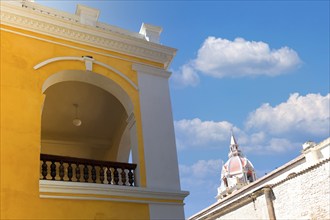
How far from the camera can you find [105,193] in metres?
6.85

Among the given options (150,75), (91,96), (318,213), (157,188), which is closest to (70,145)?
(91,96)

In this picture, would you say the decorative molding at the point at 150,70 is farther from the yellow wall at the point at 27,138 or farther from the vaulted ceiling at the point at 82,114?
the vaulted ceiling at the point at 82,114

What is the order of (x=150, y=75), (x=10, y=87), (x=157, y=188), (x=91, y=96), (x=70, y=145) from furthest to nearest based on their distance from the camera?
(x=70, y=145), (x=91, y=96), (x=150, y=75), (x=157, y=188), (x=10, y=87)

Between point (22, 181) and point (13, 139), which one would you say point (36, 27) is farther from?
point (22, 181)

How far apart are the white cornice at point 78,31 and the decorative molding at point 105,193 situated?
3.06 metres

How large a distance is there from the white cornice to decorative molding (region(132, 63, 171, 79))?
9.0 inches

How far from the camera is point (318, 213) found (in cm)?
1625

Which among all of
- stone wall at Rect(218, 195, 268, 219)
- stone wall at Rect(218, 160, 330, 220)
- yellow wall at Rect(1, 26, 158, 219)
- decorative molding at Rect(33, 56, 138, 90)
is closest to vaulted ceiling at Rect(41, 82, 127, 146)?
decorative molding at Rect(33, 56, 138, 90)

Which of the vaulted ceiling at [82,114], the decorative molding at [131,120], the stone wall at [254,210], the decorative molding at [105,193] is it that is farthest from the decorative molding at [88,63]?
the stone wall at [254,210]

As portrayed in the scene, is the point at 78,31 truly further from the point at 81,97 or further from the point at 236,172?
the point at 236,172

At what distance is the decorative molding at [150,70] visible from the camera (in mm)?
8523

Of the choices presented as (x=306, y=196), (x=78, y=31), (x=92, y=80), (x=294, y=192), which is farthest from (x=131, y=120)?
(x=294, y=192)

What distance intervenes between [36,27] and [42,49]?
479 mm

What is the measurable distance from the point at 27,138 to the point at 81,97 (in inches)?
136
